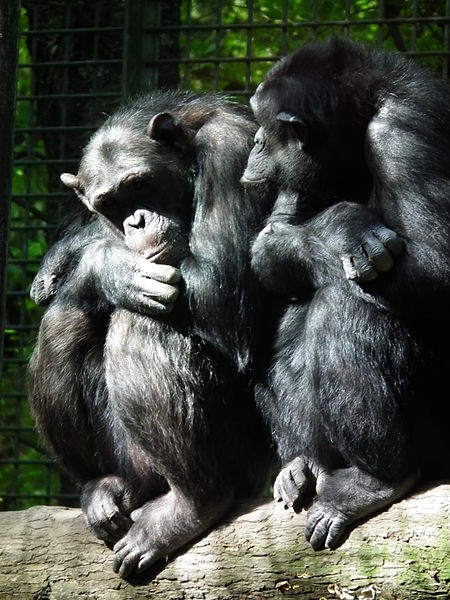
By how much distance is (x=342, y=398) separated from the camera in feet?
17.1

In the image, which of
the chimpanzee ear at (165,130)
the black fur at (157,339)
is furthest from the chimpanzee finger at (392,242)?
the chimpanzee ear at (165,130)

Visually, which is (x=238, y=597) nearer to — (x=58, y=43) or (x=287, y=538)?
(x=287, y=538)

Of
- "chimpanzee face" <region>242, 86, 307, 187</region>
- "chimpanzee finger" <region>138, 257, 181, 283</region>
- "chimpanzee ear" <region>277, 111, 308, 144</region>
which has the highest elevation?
"chimpanzee ear" <region>277, 111, 308, 144</region>

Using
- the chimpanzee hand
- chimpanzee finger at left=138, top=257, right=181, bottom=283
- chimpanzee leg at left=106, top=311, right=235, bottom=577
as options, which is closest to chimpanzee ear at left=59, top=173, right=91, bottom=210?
the chimpanzee hand

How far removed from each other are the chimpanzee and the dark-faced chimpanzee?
18 cm

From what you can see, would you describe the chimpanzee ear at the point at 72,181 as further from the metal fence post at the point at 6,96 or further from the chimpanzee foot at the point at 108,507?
the chimpanzee foot at the point at 108,507

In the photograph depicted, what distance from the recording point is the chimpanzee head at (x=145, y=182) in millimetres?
5711

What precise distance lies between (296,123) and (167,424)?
157cm

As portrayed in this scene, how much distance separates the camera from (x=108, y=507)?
5688 millimetres

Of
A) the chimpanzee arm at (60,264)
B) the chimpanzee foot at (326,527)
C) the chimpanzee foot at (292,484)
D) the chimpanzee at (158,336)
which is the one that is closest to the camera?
the chimpanzee foot at (326,527)

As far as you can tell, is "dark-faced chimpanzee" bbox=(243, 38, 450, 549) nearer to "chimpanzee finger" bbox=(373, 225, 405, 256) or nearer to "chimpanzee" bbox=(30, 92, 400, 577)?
"chimpanzee finger" bbox=(373, 225, 405, 256)

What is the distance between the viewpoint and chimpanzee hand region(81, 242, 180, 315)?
219 inches

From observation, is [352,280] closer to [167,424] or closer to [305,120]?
[305,120]

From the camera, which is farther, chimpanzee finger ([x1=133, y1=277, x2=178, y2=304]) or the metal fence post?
chimpanzee finger ([x1=133, y1=277, x2=178, y2=304])
